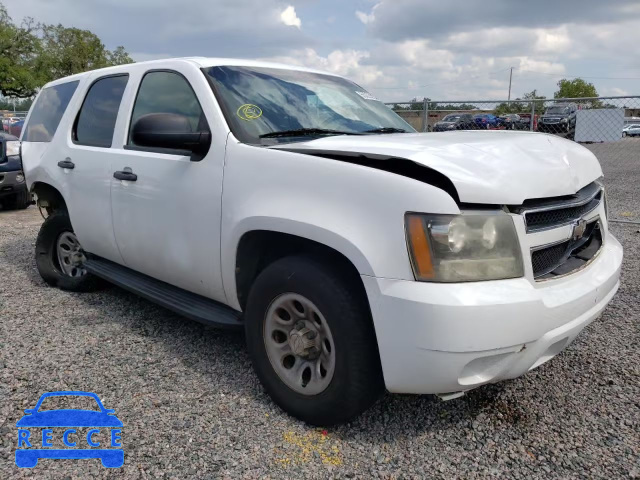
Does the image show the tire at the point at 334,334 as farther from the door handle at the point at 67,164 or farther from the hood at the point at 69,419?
the door handle at the point at 67,164

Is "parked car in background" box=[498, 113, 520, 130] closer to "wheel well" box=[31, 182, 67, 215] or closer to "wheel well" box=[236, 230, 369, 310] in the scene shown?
"wheel well" box=[31, 182, 67, 215]

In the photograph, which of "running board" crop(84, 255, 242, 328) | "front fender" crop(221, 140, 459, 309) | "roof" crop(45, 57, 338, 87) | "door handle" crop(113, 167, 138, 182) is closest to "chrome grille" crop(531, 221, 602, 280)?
"front fender" crop(221, 140, 459, 309)

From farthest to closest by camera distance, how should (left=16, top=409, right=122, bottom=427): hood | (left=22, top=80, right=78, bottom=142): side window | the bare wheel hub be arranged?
(left=22, top=80, right=78, bottom=142): side window < (left=16, top=409, right=122, bottom=427): hood < the bare wheel hub

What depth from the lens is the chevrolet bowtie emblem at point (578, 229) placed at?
98.4 inches

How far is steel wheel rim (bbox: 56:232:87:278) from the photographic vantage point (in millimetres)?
4539

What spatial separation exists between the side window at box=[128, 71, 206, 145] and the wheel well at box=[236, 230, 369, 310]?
2.55ft

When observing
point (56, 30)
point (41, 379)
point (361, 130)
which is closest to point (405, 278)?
point (361, 130)

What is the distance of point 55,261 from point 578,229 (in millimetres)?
4260

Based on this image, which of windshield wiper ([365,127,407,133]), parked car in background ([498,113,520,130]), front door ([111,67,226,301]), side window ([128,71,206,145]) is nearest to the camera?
front door ([111,67,226,301])

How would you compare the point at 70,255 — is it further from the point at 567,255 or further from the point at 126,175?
the point at 567,255

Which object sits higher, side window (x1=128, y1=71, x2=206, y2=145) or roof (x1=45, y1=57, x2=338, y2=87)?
roof (x1=45, y1=57, x2=338, y2=87)

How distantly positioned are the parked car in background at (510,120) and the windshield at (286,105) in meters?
5.97

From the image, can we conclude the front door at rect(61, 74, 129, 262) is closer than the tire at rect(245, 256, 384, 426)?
No

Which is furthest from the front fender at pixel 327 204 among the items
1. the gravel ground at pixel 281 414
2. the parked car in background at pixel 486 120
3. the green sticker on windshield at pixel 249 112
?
the parked car in background at pixel 486 120
